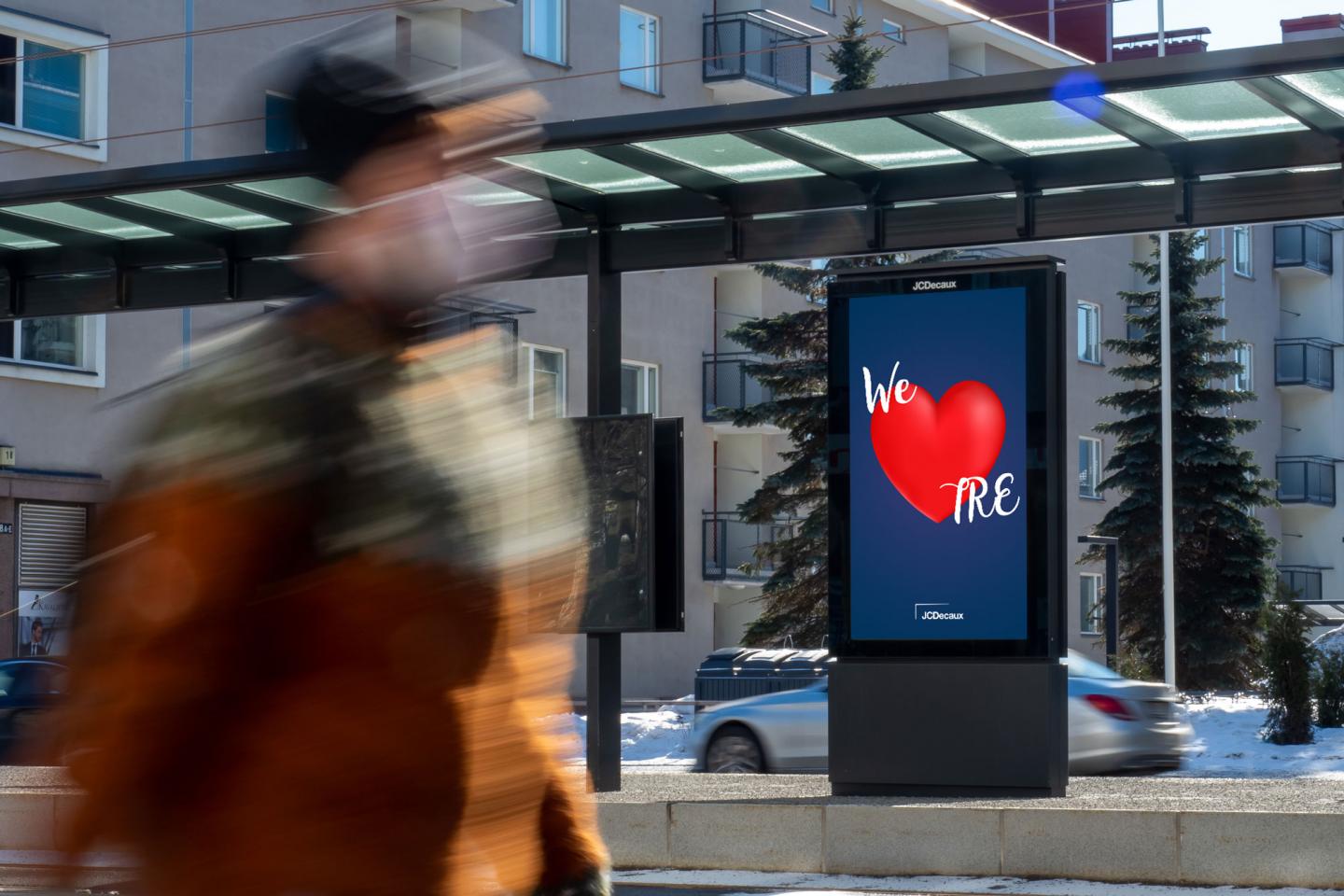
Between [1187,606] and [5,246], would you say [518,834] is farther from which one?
[1187,606]

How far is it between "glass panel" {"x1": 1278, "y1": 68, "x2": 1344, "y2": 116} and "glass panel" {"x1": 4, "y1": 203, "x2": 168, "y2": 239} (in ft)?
24.4

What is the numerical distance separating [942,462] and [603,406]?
2.09m

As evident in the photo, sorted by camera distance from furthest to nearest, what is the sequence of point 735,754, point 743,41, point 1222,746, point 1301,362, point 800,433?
point 1301,362 → point 743,41 → point 800,433 → point 1222,746 → point 735,754

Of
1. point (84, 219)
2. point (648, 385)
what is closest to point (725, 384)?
point (648, 385)

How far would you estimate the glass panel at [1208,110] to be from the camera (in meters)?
10.4

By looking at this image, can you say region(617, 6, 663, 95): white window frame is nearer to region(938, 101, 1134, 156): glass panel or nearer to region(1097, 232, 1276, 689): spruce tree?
region(1097, 232, 1276, 689): spruce tree

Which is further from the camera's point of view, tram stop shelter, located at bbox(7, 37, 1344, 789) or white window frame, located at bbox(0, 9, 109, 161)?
white window frame, located at bbox(0, 9, 109, 161)

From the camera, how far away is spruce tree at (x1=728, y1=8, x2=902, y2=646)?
3384cm

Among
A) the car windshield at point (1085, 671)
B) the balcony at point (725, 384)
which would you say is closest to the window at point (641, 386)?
the balcony at point (725, 384)

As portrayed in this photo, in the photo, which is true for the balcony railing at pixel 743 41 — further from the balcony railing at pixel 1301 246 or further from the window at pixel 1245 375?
the balcony railing at pixel 1301 246

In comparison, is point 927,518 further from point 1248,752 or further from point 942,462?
→ point 1248,752

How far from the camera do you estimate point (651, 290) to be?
132ft

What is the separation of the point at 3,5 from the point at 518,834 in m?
28.1

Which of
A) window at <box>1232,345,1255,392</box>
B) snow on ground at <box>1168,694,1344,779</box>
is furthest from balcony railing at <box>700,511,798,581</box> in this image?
window at <box>1232,345,1255,392</box>
